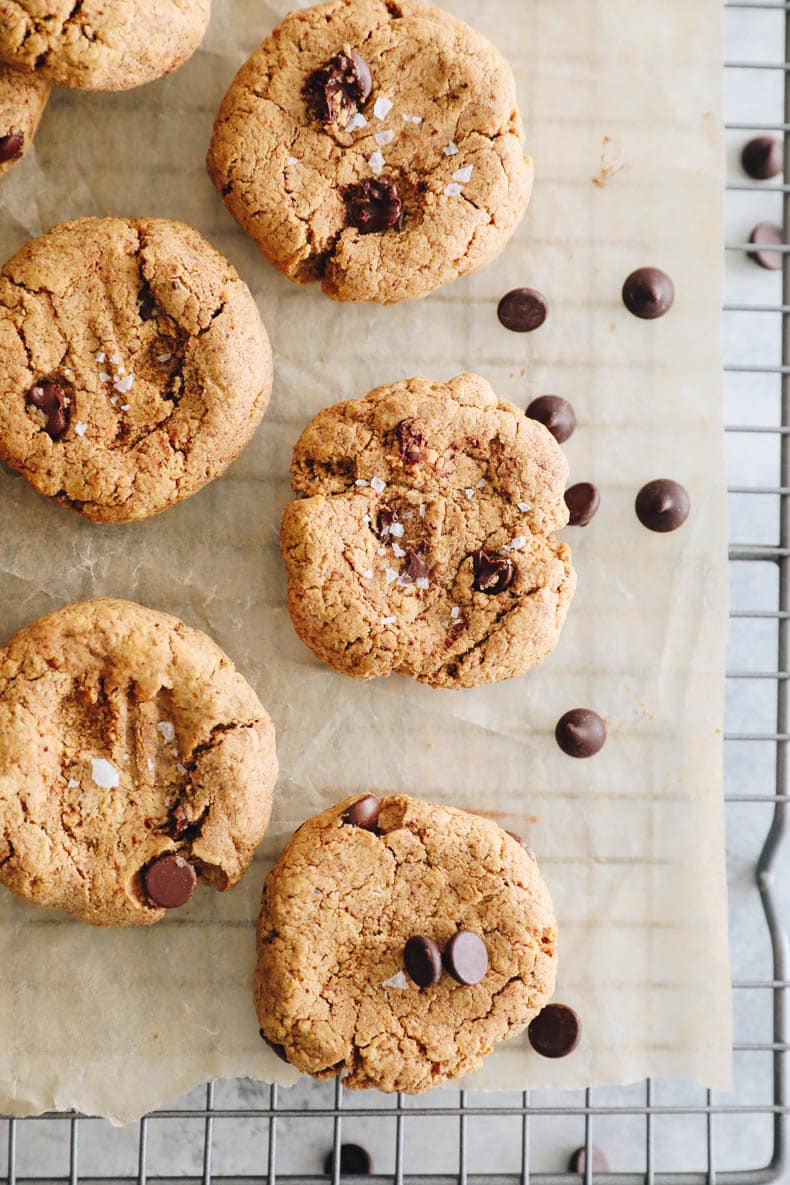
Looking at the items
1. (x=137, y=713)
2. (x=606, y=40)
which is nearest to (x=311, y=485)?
(x=137, y=713)

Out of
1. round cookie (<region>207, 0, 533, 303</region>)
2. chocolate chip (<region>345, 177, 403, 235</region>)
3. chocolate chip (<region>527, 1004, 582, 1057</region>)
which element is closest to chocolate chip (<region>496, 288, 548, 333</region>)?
round cookie (<region>207, 0, 533, 303</region>)

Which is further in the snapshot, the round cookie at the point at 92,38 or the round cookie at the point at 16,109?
the round cookie at the point at 16,109

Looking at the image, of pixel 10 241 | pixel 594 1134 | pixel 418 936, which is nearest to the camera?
pixel 418 936

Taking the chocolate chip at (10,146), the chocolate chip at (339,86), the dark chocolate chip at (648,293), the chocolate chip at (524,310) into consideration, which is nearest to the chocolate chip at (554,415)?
the chocolate chip at (524,310)

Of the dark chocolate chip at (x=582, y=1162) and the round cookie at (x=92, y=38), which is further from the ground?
the round cookie at (x=92, y=38)

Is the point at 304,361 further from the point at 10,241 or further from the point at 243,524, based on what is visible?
the point at 10,241

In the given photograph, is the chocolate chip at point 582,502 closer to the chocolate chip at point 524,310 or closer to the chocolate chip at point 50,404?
the chocolate chip at point 524,310
